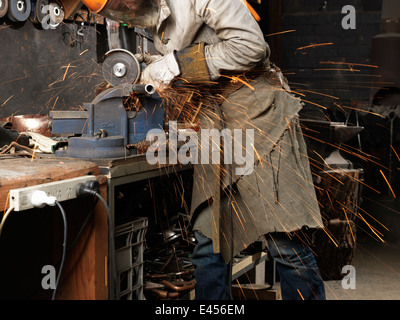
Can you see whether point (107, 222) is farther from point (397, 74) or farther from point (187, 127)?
point (397, 74)

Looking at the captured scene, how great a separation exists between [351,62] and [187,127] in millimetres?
4071

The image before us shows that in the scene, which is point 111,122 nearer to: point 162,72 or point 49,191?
point 162,72

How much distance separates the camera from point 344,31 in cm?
584

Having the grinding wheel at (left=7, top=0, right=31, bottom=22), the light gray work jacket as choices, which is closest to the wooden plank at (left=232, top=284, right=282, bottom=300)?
the light gray work jacket

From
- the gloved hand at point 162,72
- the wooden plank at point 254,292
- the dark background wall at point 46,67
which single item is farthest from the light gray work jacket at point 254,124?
the dark background wall at point 46,67

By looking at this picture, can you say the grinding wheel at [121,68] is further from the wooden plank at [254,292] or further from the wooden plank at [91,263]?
the wooden plank at [254,292]

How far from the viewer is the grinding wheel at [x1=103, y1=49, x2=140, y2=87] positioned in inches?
82.2

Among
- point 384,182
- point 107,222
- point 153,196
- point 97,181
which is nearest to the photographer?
point 97,181

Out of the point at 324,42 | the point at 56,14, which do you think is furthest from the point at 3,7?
the point at 324,42

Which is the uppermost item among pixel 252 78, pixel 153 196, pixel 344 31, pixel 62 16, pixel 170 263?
pixel 344 31

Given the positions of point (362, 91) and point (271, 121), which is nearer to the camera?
point (271, 121)

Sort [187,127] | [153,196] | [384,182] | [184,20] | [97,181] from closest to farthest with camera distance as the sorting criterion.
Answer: [97,181]
[184,20]
[187,127]
[153,196]
[384,182]

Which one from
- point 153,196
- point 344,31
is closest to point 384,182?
point 344,31

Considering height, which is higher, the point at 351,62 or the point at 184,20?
the point at 351,62
